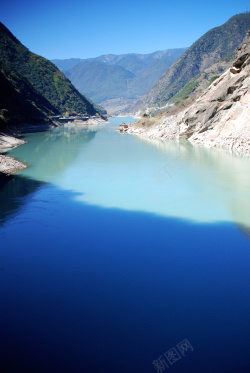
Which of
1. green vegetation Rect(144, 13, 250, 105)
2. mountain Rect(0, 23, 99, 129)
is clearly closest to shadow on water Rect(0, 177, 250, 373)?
mountain Rect(0, 23, 99, 129)

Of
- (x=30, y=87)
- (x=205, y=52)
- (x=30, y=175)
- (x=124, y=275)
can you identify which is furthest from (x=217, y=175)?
(x=205, y=52)

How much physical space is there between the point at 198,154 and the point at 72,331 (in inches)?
959

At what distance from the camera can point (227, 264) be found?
9.13 meters

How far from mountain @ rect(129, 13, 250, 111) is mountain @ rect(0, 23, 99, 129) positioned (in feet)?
128

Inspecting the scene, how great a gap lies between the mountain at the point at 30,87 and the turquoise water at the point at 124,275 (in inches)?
1794

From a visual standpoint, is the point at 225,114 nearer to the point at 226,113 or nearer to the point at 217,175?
the point at 226,113

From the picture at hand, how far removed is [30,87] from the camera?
77062 mm

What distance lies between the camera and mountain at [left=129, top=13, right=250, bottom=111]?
391ft

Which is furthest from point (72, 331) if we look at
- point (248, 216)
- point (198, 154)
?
point (198, 154)

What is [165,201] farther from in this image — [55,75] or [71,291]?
[55,75]

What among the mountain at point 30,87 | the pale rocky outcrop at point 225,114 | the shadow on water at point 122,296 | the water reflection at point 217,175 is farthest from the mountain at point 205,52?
the shadow on water at point 122,296

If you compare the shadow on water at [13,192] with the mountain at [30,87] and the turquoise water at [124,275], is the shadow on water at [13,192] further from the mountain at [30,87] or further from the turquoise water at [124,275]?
the mountain at [30,87]

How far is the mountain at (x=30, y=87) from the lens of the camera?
61.6 meters

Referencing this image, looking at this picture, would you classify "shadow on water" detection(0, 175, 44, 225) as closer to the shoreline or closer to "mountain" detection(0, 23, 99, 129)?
the shoreline
